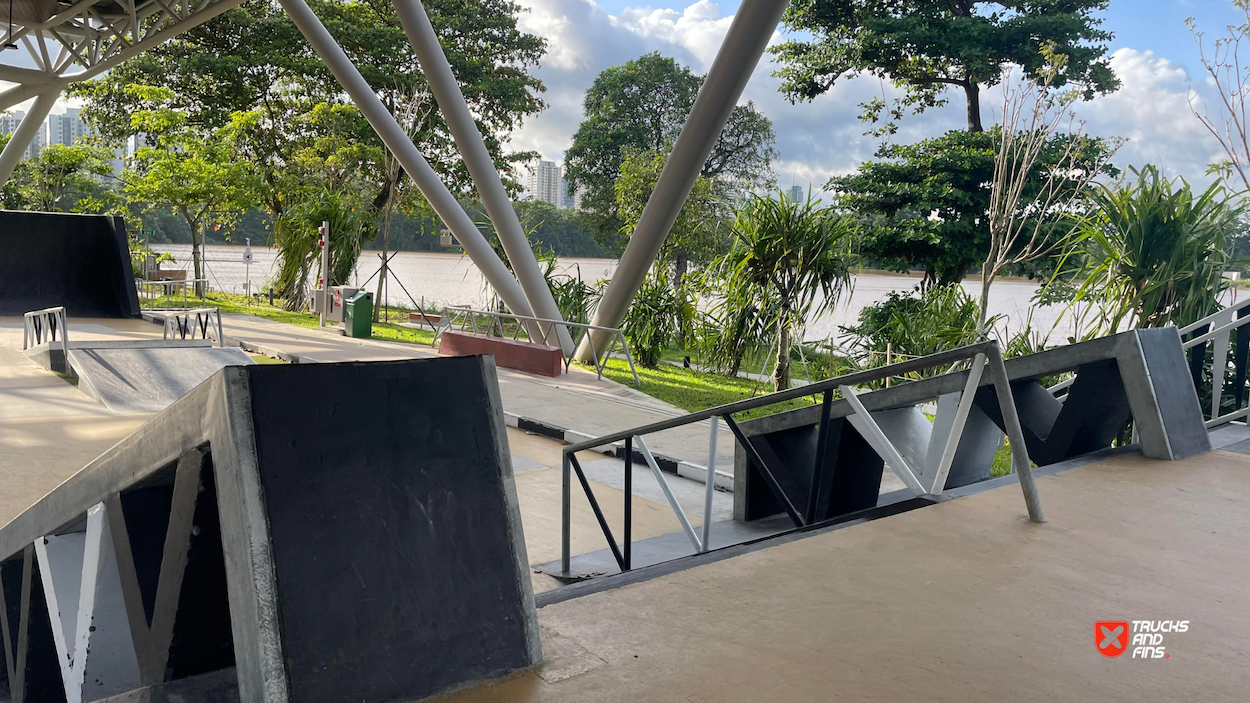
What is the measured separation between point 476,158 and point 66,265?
28.2 ft

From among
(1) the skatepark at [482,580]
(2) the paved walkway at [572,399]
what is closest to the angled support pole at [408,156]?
(2) the paved walkway at [572,399]

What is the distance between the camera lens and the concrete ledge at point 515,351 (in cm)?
1223

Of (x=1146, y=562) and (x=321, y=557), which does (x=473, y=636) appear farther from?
(x=1146, y=562)

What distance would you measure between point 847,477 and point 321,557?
3.64 metres

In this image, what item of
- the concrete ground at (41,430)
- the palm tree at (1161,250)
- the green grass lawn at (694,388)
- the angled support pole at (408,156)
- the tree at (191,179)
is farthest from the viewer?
the tree at (191,179)

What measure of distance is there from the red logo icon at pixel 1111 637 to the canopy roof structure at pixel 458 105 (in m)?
7.43

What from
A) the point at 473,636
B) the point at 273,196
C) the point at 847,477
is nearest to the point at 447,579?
the point at 473,636

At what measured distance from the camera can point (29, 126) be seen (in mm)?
19438

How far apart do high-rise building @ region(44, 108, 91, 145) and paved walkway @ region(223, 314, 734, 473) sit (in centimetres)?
1725

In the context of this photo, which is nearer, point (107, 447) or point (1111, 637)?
point (1111, 637)

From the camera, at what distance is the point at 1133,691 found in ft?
7.57

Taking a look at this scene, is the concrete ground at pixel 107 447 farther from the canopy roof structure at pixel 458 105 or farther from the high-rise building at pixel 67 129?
the high-rise building at pixel 67 129

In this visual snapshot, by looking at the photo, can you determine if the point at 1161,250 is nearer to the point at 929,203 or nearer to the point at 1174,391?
the point at 1174,391

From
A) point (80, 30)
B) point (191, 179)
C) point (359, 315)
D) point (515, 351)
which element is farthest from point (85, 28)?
point (515, 351)
